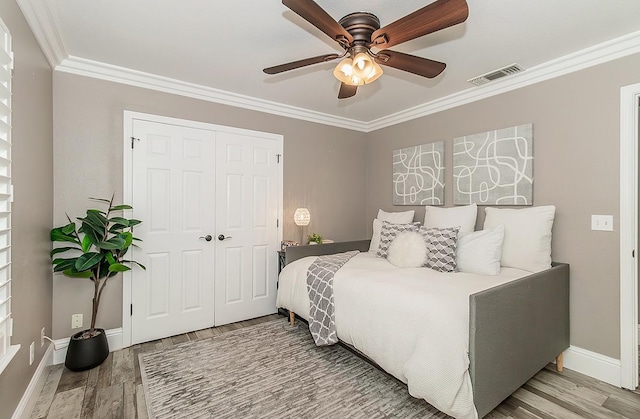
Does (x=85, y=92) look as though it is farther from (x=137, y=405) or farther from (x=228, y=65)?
(x=137, y=405)

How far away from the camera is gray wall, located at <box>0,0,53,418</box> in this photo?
1.65 metres

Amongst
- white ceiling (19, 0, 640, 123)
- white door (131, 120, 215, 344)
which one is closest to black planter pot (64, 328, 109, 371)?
white door (131, 120, 215, 344)

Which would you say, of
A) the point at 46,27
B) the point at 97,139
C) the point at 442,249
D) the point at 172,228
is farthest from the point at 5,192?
the point at 442,249

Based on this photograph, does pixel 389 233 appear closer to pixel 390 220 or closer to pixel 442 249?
pixel 390 220

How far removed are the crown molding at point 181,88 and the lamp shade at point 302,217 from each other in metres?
1.19

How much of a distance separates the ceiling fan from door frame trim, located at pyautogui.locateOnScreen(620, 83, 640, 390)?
1.49 metres

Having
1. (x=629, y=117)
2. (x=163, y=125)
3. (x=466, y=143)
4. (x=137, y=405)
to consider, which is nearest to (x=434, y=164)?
(x=466, y=143)

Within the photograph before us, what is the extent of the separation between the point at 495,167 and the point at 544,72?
855 mm

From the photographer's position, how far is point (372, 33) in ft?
5.68

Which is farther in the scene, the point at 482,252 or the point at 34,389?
the point at 482,252

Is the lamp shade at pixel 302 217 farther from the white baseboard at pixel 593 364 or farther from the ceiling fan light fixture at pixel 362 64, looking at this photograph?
the white baseboard at pixel 593 364

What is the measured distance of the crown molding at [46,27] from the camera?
5.79 ft

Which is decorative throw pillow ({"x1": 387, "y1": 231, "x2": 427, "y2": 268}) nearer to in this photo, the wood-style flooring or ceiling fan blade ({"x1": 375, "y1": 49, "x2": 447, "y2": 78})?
the wood-style flooring

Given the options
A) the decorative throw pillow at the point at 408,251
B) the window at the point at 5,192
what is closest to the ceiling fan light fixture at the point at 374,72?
the decorative throw pillow at the point at 408,251
